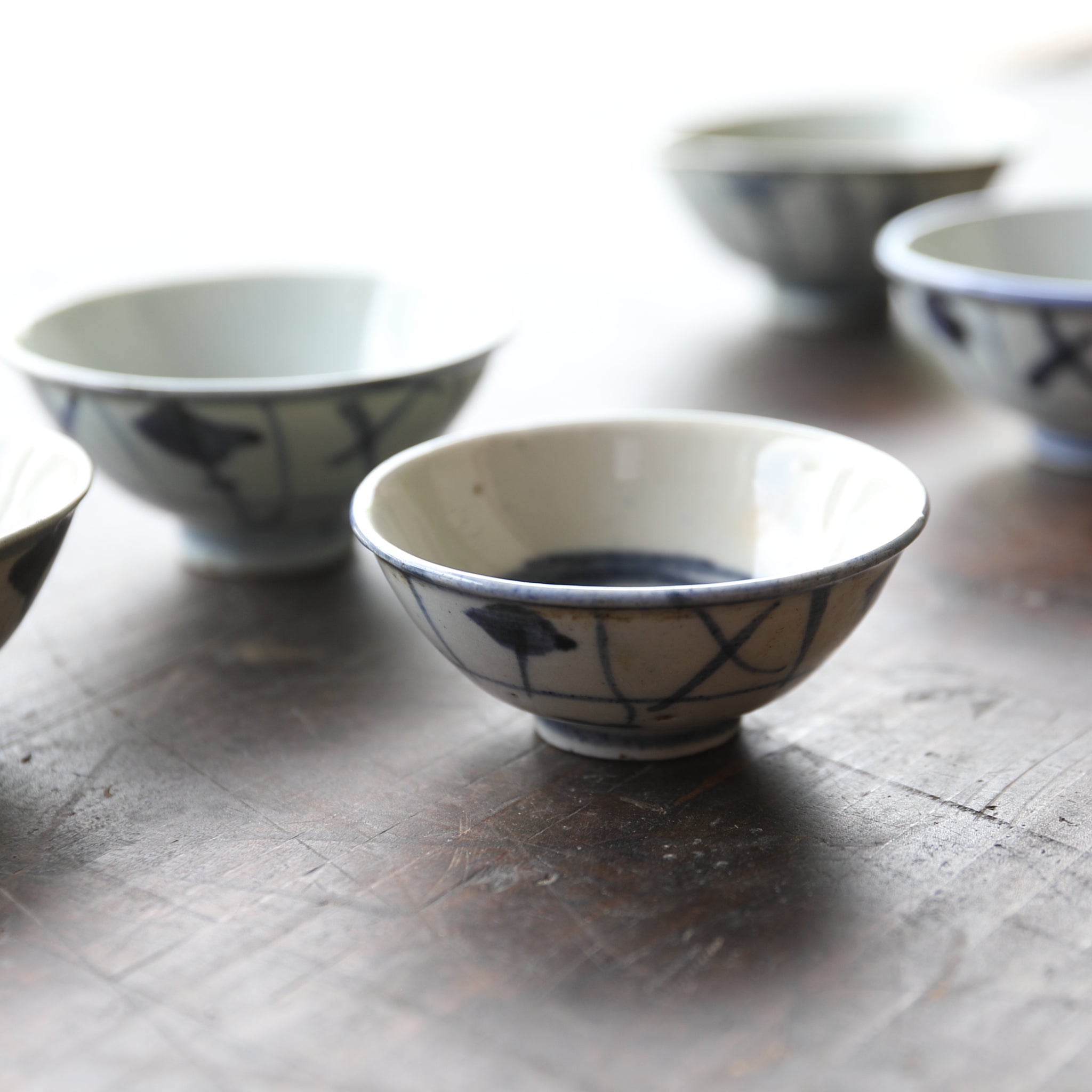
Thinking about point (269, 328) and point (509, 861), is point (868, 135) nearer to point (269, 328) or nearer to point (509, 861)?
point (269, 328)

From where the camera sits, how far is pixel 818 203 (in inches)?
46.7

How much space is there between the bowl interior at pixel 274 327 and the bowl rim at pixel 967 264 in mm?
299

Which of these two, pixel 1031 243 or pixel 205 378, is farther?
pixel 1031 243

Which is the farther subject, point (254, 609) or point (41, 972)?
point (254, 609)

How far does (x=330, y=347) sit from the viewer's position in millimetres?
935

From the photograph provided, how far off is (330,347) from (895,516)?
0.48 metres

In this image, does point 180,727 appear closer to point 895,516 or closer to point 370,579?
point 370,579

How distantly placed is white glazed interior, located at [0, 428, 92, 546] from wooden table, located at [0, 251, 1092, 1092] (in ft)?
0.29

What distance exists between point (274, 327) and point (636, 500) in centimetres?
37

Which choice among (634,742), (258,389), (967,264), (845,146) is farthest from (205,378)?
(845,146)

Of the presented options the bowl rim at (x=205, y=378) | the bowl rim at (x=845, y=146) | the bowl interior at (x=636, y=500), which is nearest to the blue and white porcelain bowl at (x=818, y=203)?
the bowl rim at (x=845, y=146)

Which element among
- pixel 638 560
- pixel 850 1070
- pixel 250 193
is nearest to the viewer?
pixel 850 1070

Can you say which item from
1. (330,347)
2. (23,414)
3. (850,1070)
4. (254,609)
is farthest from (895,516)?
(23,414)

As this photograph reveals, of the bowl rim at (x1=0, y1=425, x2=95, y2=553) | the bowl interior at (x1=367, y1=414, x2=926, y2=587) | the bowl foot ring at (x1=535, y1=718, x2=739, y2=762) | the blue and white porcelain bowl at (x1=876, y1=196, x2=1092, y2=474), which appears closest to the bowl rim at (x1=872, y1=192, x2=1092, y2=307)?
the blue and white porcelain bowl at (x1=876, y1=196, x2=1092, y2=474)
